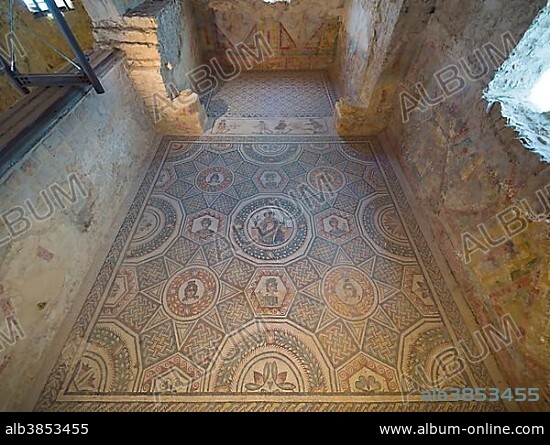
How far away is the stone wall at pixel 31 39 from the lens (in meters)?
3.60

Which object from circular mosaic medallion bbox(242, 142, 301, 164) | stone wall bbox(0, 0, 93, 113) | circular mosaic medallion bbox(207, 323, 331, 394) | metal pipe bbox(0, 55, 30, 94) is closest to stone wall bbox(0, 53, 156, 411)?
metal pipe bbox(0, 55, 30, 94)

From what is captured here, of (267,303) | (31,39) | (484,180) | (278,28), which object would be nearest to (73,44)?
(267,303)

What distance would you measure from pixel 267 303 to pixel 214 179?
1353 mm

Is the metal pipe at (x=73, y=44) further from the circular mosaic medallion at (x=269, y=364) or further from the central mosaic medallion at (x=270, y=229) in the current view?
the circular mosaic medallion at (x=269, y=364)

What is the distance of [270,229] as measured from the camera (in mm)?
2299

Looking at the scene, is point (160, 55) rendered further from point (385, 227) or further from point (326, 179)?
point (385, 227)

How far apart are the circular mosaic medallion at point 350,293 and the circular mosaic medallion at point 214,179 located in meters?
1.30

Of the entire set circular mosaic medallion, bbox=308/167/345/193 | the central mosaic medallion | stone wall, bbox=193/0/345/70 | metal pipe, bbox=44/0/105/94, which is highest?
stone wall, bbox=193/0/345/70

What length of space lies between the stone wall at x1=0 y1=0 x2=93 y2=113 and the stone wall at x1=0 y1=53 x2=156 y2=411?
245 cm

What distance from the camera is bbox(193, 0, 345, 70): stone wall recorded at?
12.2 feet

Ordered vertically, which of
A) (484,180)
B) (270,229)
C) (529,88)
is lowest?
(484,180)

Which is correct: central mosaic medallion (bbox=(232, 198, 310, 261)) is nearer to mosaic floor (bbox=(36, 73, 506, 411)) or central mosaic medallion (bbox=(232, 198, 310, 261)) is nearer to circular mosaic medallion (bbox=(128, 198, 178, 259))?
mosaic floor (bbox=(36, 73, 506, 411))
